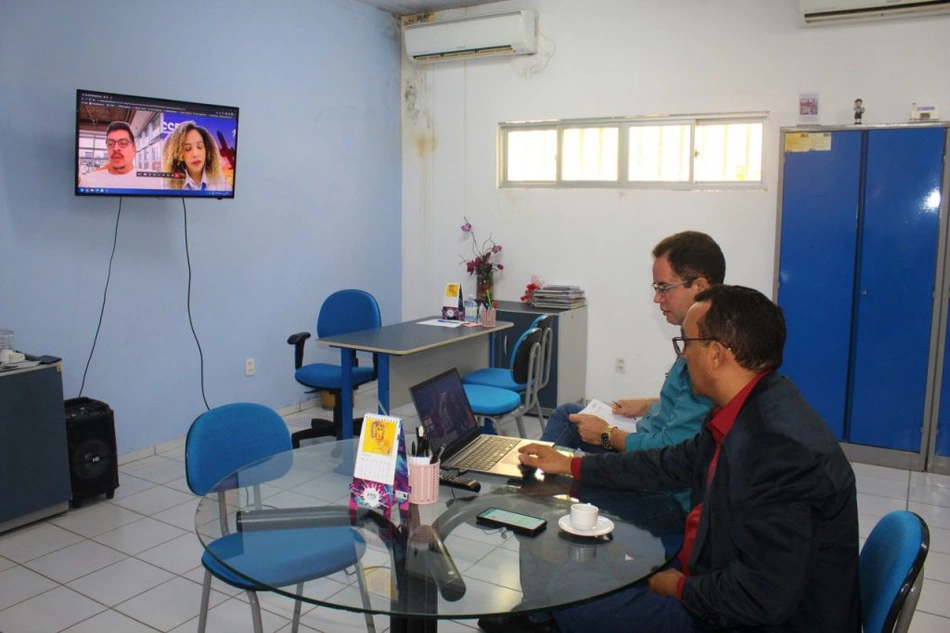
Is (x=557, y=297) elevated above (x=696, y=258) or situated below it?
below

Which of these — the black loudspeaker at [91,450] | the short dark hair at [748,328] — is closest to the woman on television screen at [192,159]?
the black loudspeaker at [91,450]

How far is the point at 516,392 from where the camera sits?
4.33 m

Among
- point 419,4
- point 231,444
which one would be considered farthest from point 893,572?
point 419,4

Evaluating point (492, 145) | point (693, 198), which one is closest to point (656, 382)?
point (693, 198)

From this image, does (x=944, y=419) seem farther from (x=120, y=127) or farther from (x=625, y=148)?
(x=120, y=127)

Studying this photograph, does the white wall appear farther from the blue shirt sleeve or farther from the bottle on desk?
the blue shirt sleeve

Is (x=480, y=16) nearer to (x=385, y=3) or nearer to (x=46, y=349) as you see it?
(x=385, y=3)

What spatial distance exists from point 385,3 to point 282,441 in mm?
4415

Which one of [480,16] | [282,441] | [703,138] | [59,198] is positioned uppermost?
[480,16]

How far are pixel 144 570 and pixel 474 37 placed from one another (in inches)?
173

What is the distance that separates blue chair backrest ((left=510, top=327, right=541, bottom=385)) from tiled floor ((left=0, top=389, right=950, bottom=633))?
5.76 ft

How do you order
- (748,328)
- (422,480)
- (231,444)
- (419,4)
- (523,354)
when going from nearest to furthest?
(748,328), (422,480), (231,444), (523,354), (419,4)

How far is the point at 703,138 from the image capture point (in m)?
5.33

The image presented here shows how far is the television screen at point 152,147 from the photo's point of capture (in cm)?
370
